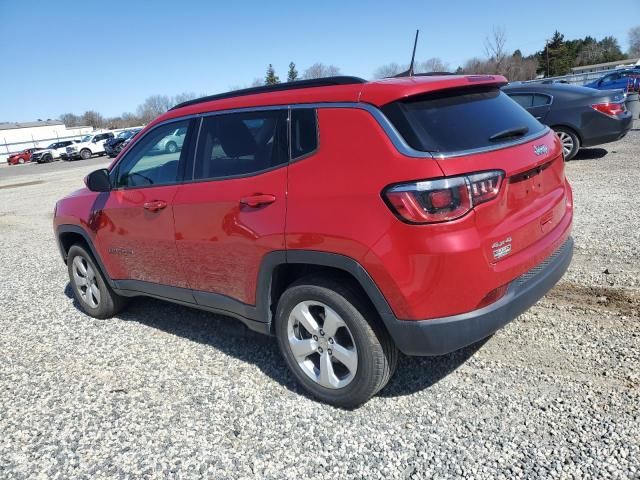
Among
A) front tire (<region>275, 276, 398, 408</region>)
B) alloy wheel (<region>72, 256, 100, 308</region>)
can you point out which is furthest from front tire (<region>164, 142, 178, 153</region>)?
alloy wheel (<region>72, 256, 100, 308</region>)

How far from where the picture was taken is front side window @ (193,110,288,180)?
10.2 feet

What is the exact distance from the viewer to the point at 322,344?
3.04 meters

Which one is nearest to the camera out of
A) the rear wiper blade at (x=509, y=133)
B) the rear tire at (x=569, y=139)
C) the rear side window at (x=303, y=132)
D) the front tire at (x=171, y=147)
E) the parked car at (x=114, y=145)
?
the rear wiper blade at (x=509, y=133)

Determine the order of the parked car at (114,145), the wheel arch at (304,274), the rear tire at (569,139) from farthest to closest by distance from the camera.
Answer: the parked car at (114,145) < the rear tire at (569,139) < the wheel arch at (304,274)

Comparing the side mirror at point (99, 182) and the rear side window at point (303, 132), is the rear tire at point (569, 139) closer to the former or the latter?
the rear side window at point (303, 132)

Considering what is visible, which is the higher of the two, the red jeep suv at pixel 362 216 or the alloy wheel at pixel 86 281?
the red jeep suv at pixel 362 216

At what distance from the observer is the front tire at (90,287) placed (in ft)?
15.5

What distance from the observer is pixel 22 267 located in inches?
286

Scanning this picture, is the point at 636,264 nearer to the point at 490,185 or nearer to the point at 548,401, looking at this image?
the point at 548,401

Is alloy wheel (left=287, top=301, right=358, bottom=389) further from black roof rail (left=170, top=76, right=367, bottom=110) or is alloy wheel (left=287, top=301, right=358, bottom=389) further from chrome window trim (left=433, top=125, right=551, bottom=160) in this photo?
black roof rail (left=170, top=76, right=367, bottom=110)

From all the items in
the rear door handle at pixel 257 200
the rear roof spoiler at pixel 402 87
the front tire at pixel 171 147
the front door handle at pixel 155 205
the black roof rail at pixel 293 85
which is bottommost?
the front door handle at pixel 155 205

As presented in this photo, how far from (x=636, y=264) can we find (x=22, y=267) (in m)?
7.66

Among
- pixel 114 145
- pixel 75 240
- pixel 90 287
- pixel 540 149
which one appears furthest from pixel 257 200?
pixel 114 145

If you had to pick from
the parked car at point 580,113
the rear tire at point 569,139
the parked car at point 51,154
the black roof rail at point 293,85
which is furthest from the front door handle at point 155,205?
the parked car at point 51,154
